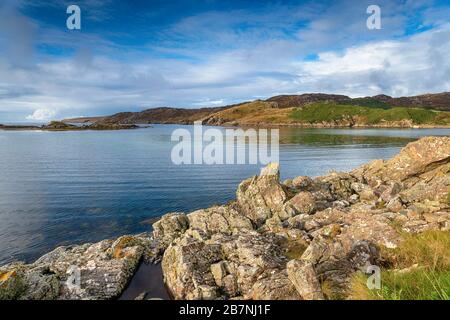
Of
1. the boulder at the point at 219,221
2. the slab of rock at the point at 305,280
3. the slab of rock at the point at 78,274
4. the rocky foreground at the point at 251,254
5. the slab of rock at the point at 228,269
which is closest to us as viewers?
the slab of rock at the point at 305,280

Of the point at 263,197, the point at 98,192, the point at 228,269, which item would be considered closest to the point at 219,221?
the point at 263,197

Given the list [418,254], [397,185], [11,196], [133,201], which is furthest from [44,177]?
[418,254]

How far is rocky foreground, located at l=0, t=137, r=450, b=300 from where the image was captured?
12.3 metres

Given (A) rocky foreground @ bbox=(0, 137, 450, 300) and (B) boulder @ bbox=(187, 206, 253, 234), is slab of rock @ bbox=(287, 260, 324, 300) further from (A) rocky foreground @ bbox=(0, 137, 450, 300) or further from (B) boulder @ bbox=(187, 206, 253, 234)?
(B) boulder @ bbox=(187, 206, 253, 234)

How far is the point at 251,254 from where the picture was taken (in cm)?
1427

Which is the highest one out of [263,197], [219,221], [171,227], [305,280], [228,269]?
[263,197]

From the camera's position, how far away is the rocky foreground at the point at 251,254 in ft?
40.5

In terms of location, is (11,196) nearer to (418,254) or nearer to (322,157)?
(418,254)

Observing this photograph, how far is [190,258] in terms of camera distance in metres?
14.6

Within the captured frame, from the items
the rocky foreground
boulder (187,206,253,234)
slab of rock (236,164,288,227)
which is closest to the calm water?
the rocky foreground

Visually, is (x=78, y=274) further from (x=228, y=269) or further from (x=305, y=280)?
(x=305, y=280)

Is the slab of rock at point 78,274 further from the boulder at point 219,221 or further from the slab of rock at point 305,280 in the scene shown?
the slab of rock at point 305,280

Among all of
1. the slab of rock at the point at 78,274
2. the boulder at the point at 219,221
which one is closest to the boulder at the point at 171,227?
the boulder at the point at 219,221
